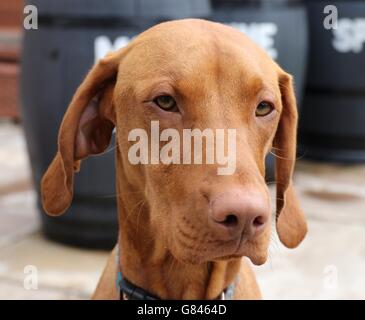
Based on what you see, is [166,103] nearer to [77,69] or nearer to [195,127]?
[195,127]

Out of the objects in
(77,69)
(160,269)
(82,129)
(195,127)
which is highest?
(195,127)

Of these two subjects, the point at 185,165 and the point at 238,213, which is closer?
the point at 238,213

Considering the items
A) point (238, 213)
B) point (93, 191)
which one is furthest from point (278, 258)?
point (238, 213)

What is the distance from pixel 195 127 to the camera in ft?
6.64

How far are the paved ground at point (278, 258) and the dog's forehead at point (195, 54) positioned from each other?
111 centimetres

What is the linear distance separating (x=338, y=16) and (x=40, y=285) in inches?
137

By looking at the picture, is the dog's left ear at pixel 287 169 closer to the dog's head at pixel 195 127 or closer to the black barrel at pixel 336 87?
the dog's head at pixel 195 127

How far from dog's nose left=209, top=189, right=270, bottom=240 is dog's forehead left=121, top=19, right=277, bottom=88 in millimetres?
405

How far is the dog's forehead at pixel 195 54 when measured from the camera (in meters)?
2.06

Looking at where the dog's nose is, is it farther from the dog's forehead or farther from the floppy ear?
the floppy ear

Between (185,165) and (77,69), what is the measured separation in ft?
6.76

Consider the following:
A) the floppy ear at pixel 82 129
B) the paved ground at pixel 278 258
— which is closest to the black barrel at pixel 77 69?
the paved ground at pixel 278 258

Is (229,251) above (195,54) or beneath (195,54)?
beneath

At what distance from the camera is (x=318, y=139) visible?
254 inches
